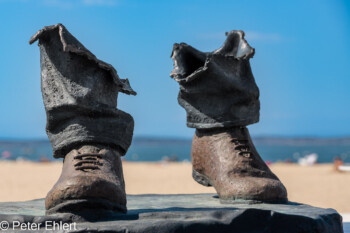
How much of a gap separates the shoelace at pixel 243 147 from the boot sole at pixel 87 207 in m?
1.04

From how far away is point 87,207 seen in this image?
2662mm

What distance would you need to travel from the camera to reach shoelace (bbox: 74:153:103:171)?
9.30 feet

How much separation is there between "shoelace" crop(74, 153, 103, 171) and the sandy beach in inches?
201

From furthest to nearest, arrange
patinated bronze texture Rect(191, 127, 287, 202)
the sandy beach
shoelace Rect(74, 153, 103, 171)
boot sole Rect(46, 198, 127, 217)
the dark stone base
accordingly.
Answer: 1. the sandy beach
2. patinated bronze texture Rect(191, 127, 287, 202)
3. shoelace Rect(74, 153, 103, 171)
4. boot sole Rect(46, 198, 127, 217)
5. the dark stone base

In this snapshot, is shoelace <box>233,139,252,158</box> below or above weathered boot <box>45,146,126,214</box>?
above

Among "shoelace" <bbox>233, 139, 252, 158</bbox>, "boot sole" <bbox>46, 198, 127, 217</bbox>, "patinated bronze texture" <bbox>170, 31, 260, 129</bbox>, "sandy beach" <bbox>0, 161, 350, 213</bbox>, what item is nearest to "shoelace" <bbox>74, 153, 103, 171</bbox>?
"boot sole" <bbox>46, 198, 127, 217</bbox>

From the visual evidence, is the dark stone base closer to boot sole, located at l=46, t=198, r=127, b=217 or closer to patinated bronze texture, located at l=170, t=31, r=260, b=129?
boot sole, located at l=46, t=198, r=127, b=217

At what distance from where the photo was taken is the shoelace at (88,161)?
9.30 feet

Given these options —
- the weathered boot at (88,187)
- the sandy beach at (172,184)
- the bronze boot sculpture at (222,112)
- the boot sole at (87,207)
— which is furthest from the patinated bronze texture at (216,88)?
the sandy beach at (172,184)

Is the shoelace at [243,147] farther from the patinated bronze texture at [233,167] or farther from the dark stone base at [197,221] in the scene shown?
the dark stone base at [197,221]

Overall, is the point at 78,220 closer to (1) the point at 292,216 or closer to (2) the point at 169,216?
(2) the point at 169,216

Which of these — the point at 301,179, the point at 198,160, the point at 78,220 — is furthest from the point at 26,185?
the point at 78,220

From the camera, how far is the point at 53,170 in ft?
44.8

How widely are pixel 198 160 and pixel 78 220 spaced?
1.23 m
